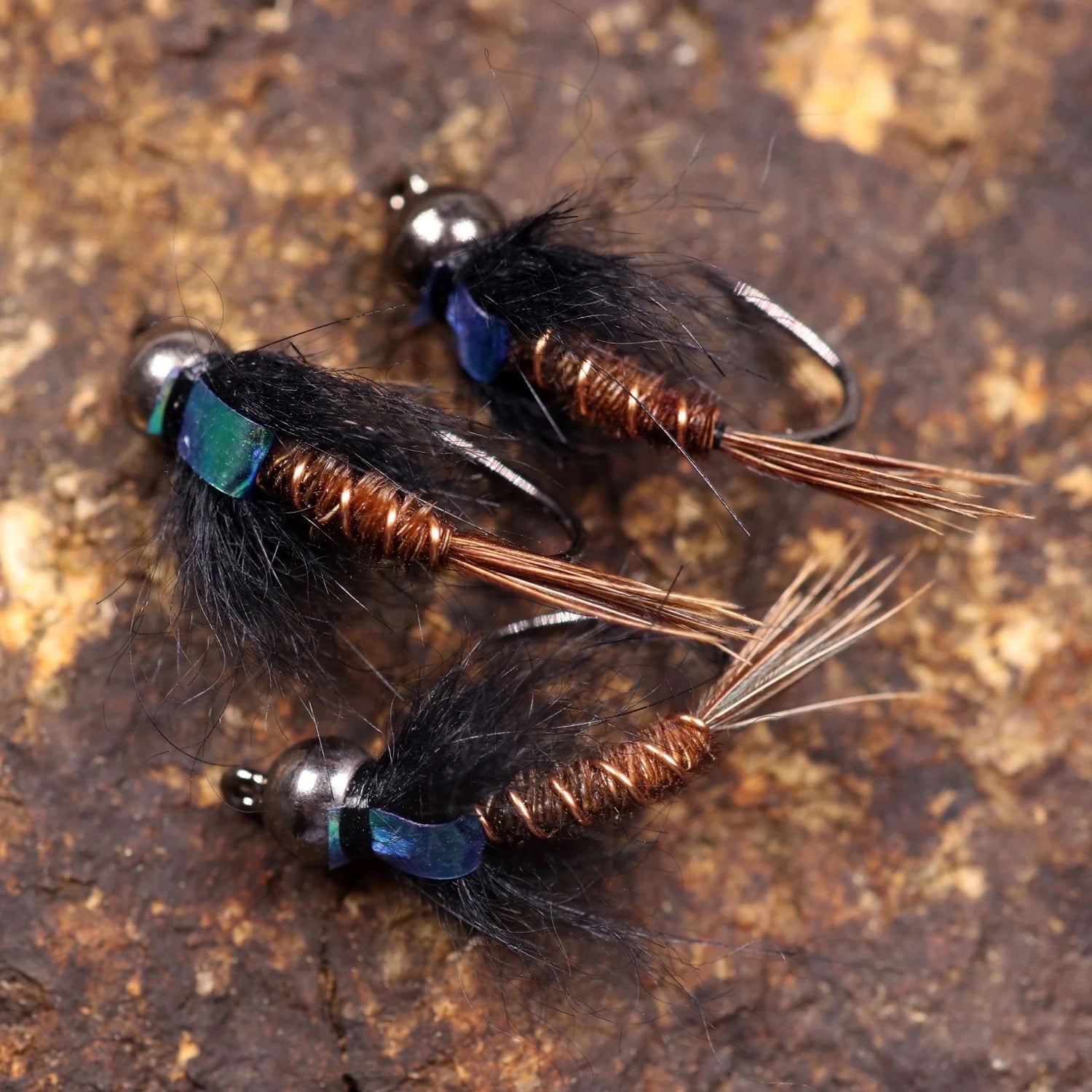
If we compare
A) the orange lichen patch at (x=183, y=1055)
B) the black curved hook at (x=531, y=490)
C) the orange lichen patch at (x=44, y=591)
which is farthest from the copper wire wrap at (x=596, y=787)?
the orange lichen patch at (x=44, y=591)

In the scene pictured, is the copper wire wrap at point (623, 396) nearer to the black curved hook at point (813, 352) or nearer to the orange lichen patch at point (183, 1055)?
the black curved hook at point (813, 352)

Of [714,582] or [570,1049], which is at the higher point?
[714,582]

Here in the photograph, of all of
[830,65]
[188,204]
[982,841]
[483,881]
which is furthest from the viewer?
[830,65]

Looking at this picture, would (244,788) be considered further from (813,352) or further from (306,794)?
(813,352)

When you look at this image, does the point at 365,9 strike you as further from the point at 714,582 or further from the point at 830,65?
the point at 714,582

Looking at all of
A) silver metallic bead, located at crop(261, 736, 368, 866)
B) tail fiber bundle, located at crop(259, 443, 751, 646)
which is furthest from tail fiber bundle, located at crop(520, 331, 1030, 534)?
silver metallic bead, located at crop(261, 736, 368, 866)

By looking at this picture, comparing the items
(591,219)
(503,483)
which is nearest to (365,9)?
(591,219)

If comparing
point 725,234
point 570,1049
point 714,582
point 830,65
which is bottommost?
point 570,1049

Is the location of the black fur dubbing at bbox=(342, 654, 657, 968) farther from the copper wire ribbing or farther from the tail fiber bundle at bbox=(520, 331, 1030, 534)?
the tail fiber bundle at bbox=(520, 331, 1030, 534)
